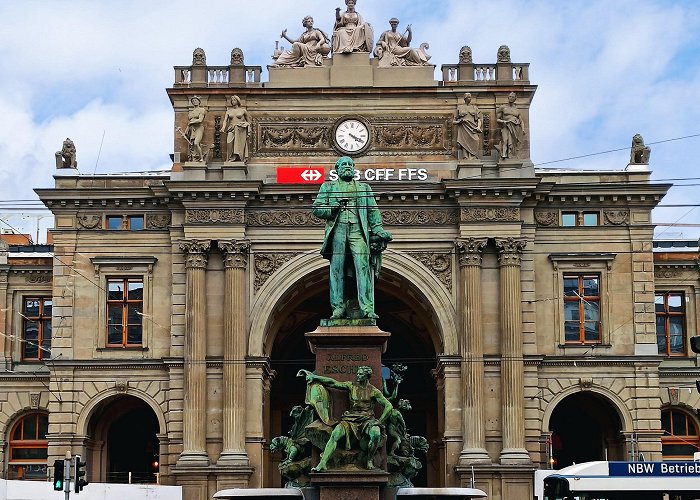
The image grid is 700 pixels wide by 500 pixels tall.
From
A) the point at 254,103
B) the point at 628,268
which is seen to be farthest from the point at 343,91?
the point at 628,268

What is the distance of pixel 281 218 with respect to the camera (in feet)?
195

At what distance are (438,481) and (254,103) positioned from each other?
1891 centimetres

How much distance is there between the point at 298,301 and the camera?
6212cm

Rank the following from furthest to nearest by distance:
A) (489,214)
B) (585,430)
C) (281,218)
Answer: (585,430)
(281,218)
(489,214)

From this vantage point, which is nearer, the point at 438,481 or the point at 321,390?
the point at 321,390

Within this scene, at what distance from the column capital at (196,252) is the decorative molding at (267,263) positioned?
2145 mm

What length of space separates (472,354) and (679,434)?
1360 centimetres

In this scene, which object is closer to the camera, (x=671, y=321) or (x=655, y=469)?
(x=655, y=469)

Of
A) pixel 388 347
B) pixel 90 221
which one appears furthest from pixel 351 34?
pixel 388 347

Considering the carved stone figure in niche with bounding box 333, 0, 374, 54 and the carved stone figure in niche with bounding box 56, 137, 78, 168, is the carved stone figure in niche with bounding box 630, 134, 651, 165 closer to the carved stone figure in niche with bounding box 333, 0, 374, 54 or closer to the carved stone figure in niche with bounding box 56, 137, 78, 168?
the carved stone figure in niche with bounding box 333, 0, 374, 54

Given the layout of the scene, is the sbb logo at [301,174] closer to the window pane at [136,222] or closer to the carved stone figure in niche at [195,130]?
the carved stone figure in niche at [195,130]

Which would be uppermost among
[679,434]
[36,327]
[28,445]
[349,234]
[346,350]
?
[36,327]

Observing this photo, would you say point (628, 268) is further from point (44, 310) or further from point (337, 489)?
point (337, 489)

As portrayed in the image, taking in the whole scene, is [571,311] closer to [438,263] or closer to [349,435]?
[438,263]
